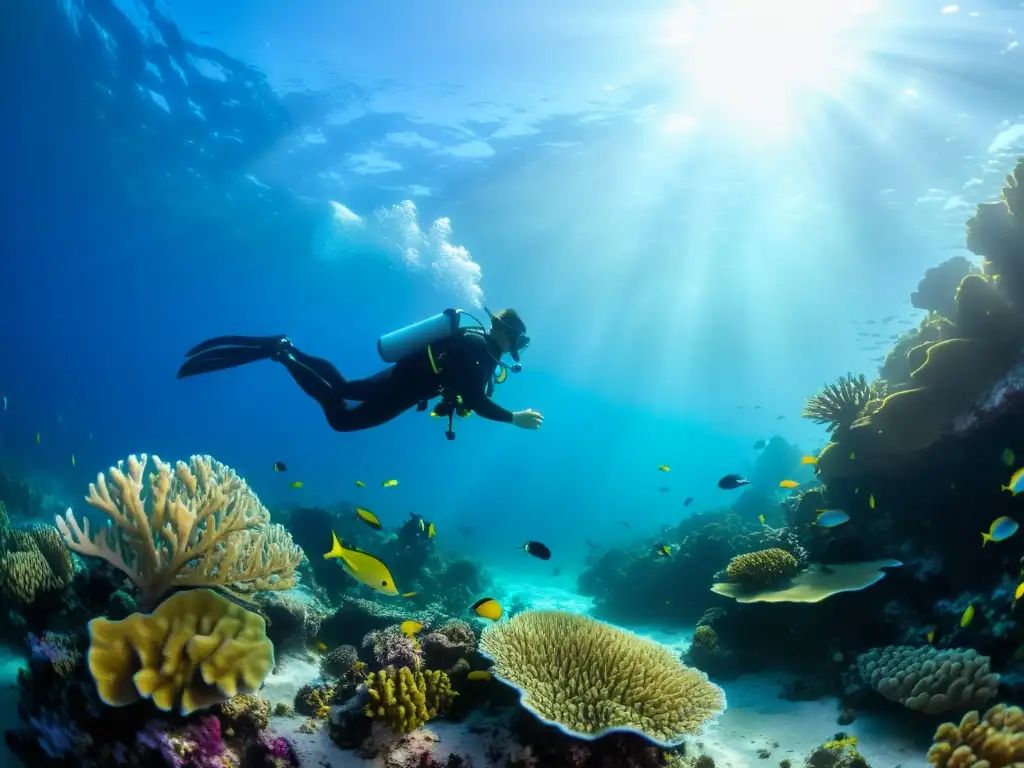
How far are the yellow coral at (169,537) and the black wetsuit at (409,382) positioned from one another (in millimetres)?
2508

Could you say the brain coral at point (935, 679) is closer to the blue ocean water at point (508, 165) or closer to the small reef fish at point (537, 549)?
the small reef fish at point (537, 549)

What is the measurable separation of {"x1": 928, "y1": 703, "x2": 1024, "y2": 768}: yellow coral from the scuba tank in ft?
20.7

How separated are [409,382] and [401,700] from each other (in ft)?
14.2

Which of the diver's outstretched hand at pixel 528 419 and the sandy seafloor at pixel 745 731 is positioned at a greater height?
the diver's outstretched hand at pixel 528 419

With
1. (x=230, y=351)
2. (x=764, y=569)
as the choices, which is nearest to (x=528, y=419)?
(x=764, y=569)

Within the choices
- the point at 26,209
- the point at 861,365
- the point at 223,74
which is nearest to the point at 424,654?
the point at 223,74

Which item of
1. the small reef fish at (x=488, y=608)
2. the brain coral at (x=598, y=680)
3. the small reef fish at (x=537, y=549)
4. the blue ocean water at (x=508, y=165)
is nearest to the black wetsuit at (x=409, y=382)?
the small reef fish at (x=537, y=549)

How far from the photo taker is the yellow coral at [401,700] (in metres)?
3.97

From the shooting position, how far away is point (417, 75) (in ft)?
71.9

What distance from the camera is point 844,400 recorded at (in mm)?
8828

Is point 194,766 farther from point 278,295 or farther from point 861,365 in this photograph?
point 861,365

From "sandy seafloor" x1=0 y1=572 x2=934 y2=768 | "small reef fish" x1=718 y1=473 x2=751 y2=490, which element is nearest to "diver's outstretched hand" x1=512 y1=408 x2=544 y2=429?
"sandy seafloor" x1=0 y1=572 x2=934 y2=768

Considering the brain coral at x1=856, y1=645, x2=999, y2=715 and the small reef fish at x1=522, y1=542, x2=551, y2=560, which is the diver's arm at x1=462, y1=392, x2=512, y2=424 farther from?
the brain coral at x1=856, y1=645, x2=999, y2=715

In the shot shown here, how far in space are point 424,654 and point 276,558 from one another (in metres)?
1.80
